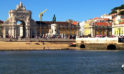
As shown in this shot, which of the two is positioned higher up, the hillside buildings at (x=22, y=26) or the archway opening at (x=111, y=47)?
the hillside buildings at (x=22, y=26)

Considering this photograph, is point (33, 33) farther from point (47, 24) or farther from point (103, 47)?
point (103, 47)

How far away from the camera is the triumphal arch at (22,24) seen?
16150cm

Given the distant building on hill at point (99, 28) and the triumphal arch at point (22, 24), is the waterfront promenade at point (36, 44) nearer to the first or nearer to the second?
the triumphal arch at point (22, 24)

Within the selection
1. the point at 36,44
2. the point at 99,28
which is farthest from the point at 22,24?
the point at 36,44

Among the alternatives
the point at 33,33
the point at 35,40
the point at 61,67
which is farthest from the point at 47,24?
the point at 61,67

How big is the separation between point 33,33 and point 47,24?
9575 mm

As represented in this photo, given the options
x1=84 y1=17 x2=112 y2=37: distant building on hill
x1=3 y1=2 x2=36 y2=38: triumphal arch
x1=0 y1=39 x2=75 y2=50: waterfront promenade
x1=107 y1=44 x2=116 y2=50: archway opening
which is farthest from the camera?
x1=84 y1=17 x2=112 y2=37: distant building on hill

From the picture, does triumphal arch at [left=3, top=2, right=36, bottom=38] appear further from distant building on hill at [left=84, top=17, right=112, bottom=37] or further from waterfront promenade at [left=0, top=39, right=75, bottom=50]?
waterfront promenade at [left=0, top=39, right=75, bottom=50]

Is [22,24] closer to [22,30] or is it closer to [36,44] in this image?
[22,30]

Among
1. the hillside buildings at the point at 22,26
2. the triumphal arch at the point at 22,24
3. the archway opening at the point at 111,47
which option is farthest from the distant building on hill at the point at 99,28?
the archway opening at the point at 111,47

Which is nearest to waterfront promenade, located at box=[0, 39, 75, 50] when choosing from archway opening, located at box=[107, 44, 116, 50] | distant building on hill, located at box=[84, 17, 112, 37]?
archway opening, located at box=[107, 44, 116, 50]

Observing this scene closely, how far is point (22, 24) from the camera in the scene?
16888 cm

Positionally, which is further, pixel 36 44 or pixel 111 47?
pixel 36 44

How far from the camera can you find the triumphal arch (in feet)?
530
